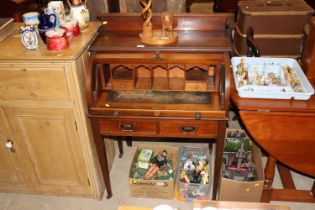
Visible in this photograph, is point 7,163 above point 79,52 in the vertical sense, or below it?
below

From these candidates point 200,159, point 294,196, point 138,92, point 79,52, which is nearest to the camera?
point 79,52

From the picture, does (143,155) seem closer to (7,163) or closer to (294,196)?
(7,163)

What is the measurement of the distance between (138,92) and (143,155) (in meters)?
0.70

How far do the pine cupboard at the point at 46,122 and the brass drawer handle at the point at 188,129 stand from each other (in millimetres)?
626

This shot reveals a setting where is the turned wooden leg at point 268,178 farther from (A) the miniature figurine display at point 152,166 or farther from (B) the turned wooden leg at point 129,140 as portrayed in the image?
(B) the turned wooden leg at point 129,140

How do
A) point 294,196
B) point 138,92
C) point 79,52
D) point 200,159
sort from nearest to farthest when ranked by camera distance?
point 79,52 < point 138,92 < point 294,196 < point 200,159

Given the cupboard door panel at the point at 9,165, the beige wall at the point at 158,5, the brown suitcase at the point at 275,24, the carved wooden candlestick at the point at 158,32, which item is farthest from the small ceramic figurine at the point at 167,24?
the brown suitcase at the point at 275,24

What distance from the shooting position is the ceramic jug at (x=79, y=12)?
2.06m

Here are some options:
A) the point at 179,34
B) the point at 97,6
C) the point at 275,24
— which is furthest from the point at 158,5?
the point at 275,24

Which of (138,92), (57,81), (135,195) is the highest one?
(57,81)

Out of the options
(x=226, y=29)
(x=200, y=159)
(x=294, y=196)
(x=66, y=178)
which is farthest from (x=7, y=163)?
(x=294, y=196)

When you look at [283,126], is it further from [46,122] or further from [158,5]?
[158,5]

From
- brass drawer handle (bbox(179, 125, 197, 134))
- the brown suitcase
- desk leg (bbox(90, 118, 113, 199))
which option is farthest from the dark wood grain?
the brown suitcase

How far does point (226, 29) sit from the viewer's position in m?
2.11
